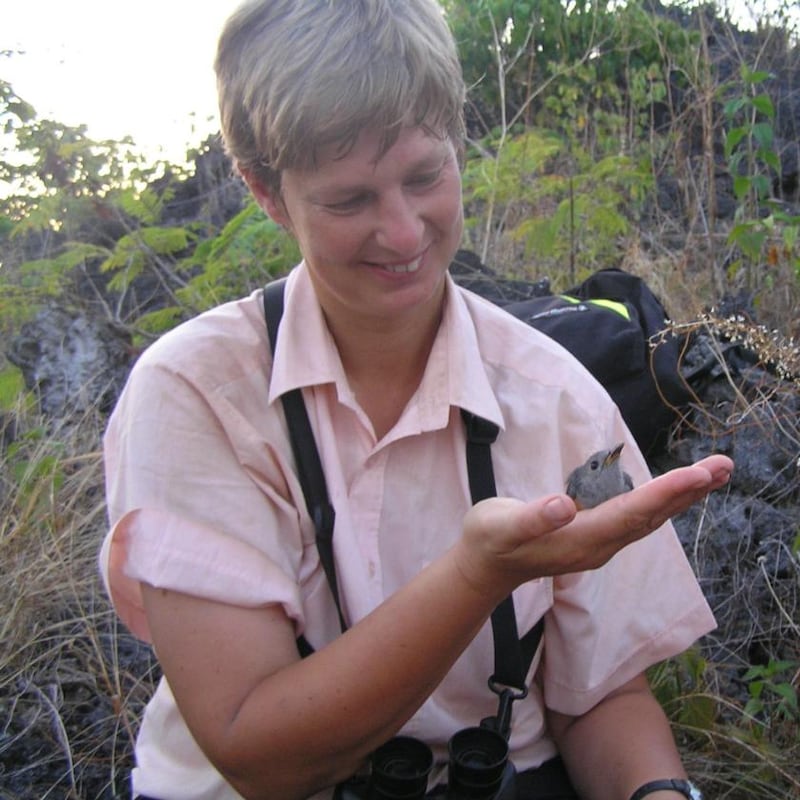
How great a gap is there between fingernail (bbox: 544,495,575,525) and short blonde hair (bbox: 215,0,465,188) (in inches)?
30.1

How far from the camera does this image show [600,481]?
1710mm

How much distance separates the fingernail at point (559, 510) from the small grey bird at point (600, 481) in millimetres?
307

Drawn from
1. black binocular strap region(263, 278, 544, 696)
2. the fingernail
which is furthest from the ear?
the fingernail

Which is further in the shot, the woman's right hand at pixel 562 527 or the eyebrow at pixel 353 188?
the eyebrow at pixel 353 188

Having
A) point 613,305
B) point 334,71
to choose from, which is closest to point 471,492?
point 334,71

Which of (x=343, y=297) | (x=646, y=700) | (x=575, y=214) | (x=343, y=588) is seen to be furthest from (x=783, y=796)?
(x=575, y=214)

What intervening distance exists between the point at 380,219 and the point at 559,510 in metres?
0.73

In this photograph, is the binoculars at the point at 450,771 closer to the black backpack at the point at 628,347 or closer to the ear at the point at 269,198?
the ear at the point at 269,198

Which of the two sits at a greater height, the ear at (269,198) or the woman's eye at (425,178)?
the woman's eye at (425,178)

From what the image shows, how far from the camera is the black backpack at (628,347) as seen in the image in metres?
3.55

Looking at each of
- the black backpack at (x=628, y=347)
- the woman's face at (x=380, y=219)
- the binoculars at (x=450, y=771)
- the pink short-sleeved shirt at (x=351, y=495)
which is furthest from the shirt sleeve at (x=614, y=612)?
the black backpack at (x=628, y=347)

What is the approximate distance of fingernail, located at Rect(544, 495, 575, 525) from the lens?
4.59 ft

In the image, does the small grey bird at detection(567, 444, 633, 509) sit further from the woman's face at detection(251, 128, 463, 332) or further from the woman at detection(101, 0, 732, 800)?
the woman's face at detection(251, 128, 463, 332)

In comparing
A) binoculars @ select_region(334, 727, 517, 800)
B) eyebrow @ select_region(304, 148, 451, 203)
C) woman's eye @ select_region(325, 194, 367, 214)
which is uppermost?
eyebrow @ select_region(304, 148, 451, 203)
